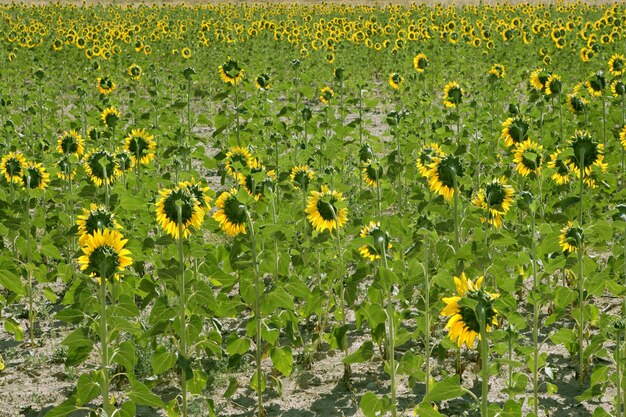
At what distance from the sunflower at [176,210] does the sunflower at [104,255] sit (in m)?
0.37

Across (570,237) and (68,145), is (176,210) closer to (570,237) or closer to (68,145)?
(570,237)

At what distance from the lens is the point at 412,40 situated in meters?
17.8

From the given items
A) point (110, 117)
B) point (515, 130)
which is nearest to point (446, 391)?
point (515, 130)

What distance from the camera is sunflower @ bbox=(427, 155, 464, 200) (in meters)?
4.23

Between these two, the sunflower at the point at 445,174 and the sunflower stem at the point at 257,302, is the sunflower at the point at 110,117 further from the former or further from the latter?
the sunflower at the point at 445,174

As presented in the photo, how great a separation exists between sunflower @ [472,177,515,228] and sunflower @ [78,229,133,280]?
76.0 inches

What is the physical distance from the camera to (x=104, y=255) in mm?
3350

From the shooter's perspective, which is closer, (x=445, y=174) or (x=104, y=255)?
(x=104, y=255)

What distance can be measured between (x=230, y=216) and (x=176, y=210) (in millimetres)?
478

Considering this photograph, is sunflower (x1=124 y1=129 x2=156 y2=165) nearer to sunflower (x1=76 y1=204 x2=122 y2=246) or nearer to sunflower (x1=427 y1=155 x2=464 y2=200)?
sunflower (x1=76 y1=204 x2=122 y2=246)

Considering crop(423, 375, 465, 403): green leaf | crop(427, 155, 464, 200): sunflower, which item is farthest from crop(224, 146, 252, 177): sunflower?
crop(423, 375, 465, 403): green leaf

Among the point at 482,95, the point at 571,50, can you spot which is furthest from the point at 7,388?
the point at 571,50

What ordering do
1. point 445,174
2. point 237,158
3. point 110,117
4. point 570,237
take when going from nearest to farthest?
point 570,237 → point 445,174 → point 237,158 → point 110,117

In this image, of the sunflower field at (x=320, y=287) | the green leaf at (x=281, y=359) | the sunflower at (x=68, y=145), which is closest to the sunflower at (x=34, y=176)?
the sunflower field at (x=320, y=287)
